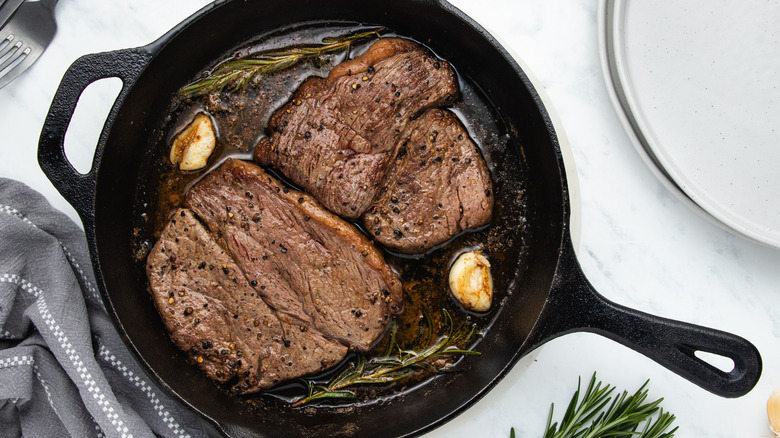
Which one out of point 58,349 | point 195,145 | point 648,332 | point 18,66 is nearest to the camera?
point 648,332

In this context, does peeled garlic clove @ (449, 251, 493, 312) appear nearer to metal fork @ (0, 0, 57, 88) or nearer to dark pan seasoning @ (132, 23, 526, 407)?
dark pan seasoning @ (132, 23, 526, 407)

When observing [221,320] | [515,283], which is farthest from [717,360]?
[221,320]

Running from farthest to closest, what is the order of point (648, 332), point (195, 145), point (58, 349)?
1. point (195, 145)
2. point (58, 349)
3. point (648, 332)

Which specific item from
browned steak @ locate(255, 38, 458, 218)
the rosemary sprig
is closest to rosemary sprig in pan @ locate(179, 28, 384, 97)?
browned steak @ locate(255, 38, 458, 218)

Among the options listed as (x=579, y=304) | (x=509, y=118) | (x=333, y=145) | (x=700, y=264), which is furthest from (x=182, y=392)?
(x=700, y=264)

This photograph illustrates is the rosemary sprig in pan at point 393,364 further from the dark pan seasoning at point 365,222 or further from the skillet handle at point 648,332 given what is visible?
the skillet handle at point 648,332

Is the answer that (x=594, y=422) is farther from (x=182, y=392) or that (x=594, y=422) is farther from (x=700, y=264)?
(x=182, y=392)

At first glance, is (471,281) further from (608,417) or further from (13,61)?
(13,61)

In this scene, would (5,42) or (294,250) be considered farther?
(5,42)

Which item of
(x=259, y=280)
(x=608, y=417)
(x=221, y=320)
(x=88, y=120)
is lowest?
(x=608, y=417)
